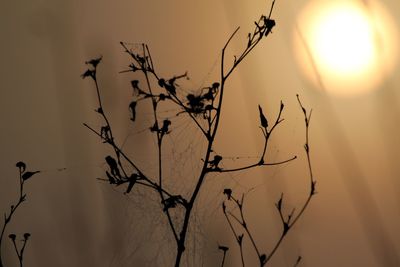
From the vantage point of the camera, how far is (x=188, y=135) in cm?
116

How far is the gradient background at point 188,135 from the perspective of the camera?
112 centimetres

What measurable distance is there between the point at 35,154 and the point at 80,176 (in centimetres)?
16

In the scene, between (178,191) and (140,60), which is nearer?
(140,60)

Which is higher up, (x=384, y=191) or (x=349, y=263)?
(x=384, y=191)

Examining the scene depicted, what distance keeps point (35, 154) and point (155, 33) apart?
55 cm

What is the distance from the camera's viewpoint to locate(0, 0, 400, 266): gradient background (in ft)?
3.67

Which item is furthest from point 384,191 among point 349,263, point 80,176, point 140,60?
point 80,176

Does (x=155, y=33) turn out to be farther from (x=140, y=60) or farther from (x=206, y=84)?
(x=140, y=60)

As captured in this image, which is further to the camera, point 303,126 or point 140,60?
point 303,126

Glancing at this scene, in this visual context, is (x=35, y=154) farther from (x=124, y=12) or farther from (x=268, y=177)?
(x=268, y=177)

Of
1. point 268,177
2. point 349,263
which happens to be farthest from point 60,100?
point 349,263

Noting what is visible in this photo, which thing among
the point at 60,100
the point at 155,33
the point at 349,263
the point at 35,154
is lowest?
the point at 349,263

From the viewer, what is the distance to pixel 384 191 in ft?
3.74

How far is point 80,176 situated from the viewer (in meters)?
1.13
